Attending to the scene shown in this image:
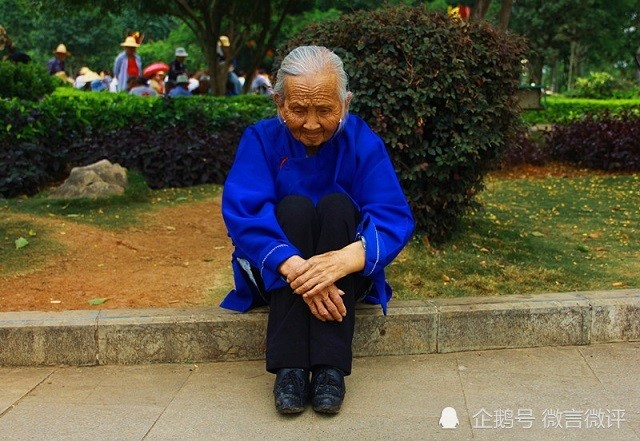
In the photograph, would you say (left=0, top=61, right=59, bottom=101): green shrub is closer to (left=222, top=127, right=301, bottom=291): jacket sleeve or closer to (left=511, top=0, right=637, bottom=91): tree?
(left=222, top=127, right=301, bottom=291): jacket sleeve

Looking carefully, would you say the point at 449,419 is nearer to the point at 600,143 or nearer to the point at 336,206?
the point at 336,206

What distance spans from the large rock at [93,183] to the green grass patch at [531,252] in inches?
118

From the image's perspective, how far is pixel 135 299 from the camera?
4207 millimetres

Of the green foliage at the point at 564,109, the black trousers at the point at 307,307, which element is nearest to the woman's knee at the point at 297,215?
the black trousers at the point at 307,307

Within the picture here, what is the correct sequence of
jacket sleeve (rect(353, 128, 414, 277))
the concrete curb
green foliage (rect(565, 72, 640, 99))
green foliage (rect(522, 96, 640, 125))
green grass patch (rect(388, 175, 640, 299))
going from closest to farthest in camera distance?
jacket sleeve (rect(353, 128, 414, 277)) → the concrete curb → green grass patch (rect(388, 175, 640, 299)) → green foliage (rect(522, 96, 640, 125)) → green foliage (rect(565, 72, 640, 99))

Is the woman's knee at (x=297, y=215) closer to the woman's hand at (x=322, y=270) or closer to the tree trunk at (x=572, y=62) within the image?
the woman's hand at (x=322, y=270)

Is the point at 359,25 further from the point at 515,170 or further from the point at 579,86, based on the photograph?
the point at 579,86

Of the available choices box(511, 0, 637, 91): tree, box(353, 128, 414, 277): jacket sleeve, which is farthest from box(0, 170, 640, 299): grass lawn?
box(511, 0, 637, 91): tree

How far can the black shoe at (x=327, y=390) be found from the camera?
3000mm

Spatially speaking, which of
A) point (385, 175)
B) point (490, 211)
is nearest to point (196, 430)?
point (385, 175)

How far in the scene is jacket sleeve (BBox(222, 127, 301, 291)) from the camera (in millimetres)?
3166

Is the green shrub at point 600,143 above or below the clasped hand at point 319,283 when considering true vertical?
below

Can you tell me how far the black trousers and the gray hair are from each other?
1.52 ft

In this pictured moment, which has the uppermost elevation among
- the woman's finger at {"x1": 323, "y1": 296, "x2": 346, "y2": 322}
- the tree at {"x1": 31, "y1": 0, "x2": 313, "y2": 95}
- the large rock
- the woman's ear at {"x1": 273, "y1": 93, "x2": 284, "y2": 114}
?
the tree at {"x1": 31, "y1": 0, "x2": 313, "y2": 95}
